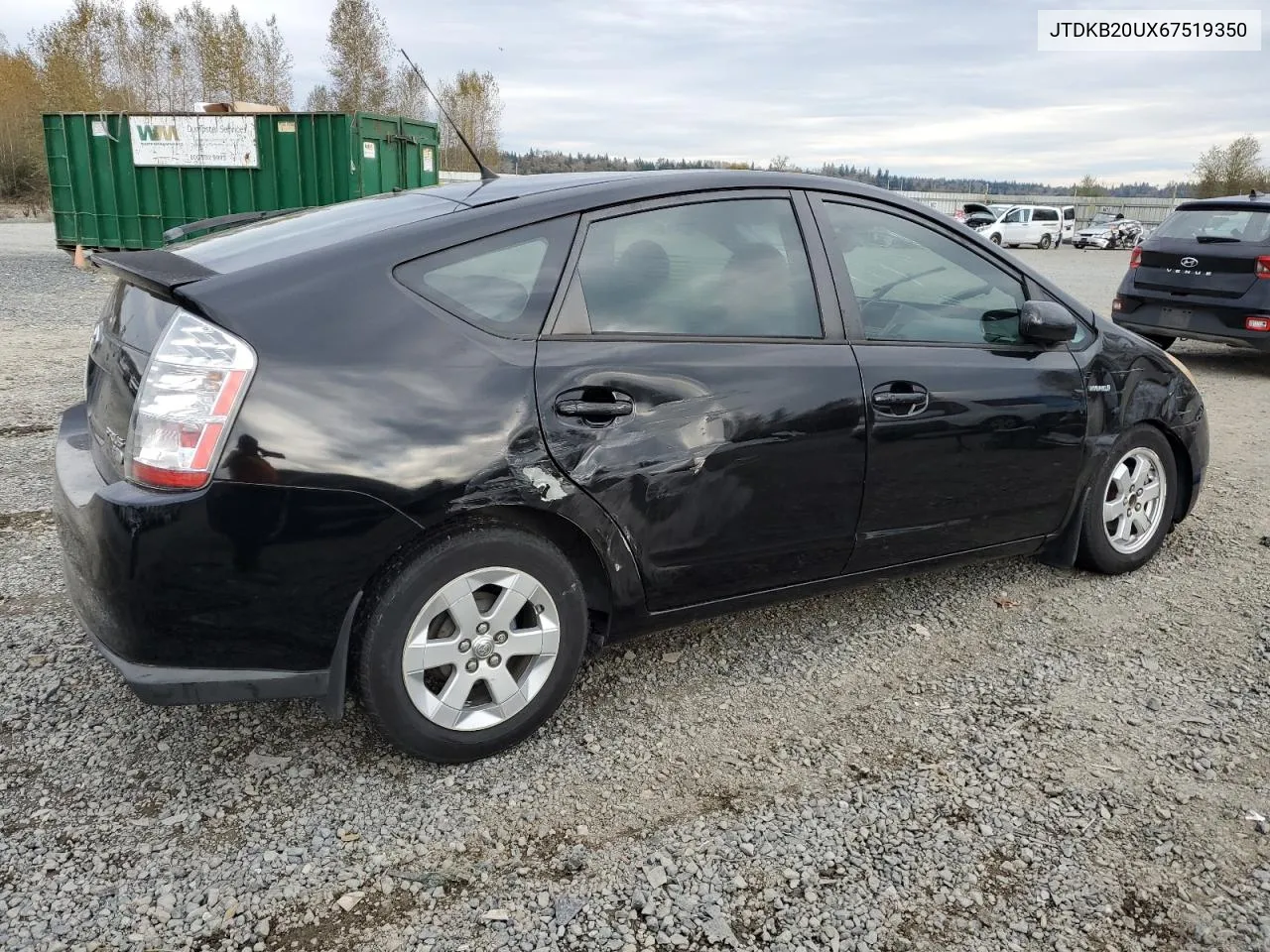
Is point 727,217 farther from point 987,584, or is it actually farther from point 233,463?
point 987,584

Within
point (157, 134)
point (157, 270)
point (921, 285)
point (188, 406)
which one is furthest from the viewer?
point (157, 134)

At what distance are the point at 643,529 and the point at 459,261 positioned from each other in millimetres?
911

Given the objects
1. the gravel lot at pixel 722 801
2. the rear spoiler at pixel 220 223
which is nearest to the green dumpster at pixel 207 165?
the rear spoiler at pixel 220 223

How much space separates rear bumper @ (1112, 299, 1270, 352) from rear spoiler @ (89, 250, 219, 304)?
897 centimetres

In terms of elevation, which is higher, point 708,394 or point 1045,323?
point 1045,323

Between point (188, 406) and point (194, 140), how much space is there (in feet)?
51.7

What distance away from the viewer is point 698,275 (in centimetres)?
304

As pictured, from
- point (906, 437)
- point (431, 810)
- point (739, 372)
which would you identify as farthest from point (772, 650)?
point (431, 810)

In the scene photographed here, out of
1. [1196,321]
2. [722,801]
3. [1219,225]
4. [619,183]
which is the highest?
[619,183]

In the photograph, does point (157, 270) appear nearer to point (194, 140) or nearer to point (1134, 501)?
point (1134, 501)

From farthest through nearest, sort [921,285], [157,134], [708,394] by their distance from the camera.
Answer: [157,134], [921,285], [708,394]

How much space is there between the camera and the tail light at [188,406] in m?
2.33

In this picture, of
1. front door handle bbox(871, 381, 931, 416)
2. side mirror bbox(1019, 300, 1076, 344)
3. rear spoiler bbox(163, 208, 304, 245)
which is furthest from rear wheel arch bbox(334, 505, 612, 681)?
side mirror bbox(1019, 300, 1076, 344)

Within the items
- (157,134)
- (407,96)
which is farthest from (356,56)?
(157,134)
